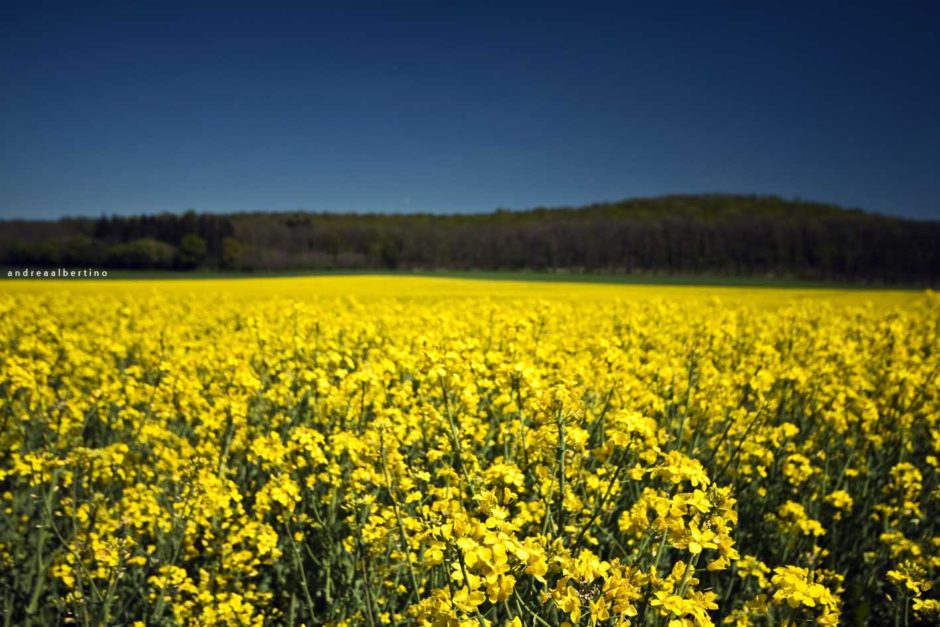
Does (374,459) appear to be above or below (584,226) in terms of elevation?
below

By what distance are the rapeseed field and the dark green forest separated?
5457 cm

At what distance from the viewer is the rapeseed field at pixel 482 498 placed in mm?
1890

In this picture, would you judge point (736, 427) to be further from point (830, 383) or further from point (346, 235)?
point (346, 235)

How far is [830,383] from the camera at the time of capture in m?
5.75

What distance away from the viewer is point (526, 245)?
7944 cm

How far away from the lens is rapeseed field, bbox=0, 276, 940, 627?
1.89m

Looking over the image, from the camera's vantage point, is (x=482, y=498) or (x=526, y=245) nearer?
(x=482, y=498)

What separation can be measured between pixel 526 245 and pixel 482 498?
78.8m

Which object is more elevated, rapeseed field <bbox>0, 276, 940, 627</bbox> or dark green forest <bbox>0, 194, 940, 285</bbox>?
dark green forest <bbox>0, 194, 940, 285</bbox>

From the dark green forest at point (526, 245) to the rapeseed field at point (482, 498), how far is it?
2148 inches

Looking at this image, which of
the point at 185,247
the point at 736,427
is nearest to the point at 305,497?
the point at 736,427

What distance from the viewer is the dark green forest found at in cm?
5516

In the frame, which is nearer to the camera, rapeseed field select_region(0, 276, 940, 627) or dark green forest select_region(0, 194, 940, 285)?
rapeseed field select_region(0, 276, 940, 627)

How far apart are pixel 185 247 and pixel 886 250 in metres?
75.7
